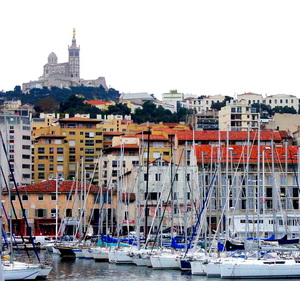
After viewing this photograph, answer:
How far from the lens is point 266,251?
47406mm

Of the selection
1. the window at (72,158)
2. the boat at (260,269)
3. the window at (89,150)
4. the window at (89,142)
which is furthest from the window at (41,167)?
the boat at (260,269)

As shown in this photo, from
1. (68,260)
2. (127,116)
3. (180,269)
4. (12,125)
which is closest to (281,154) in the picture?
(68,260)

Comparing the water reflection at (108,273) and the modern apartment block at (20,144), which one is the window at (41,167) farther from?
the water reflection at (108,273)

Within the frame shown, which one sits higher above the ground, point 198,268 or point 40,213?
point 198,268

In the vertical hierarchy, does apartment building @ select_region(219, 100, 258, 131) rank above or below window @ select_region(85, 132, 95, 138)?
above

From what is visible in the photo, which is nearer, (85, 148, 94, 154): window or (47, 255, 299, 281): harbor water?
(47, 255, 299, 281): harbor water

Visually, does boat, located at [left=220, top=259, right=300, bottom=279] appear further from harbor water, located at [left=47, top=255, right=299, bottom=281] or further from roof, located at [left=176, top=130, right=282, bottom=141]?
roof, located at [left=176, top=130, right=282, bottom=141]

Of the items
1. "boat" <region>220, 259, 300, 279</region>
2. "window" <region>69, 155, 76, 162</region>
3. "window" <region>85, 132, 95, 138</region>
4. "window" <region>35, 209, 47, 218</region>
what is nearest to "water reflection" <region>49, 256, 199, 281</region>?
"boat" <region>220, 259, 300, 279</region>

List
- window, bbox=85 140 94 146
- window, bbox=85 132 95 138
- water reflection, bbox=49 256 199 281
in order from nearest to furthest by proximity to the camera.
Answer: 1. water reflection, bbox=49 256 199 281
2. window, bbox=85 140 94 146
3. window, bbox=85 132 95 138

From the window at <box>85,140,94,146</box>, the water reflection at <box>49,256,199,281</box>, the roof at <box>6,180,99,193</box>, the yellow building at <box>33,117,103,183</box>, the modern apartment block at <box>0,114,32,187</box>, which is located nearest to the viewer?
the water reflection at <box>49,256,199,281</box>

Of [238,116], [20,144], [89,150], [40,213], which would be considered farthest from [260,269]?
[238,116]

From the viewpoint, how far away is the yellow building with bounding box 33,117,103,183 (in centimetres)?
12612

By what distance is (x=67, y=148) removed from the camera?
430ft

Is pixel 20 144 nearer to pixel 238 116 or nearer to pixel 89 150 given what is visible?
pixel 89 150
